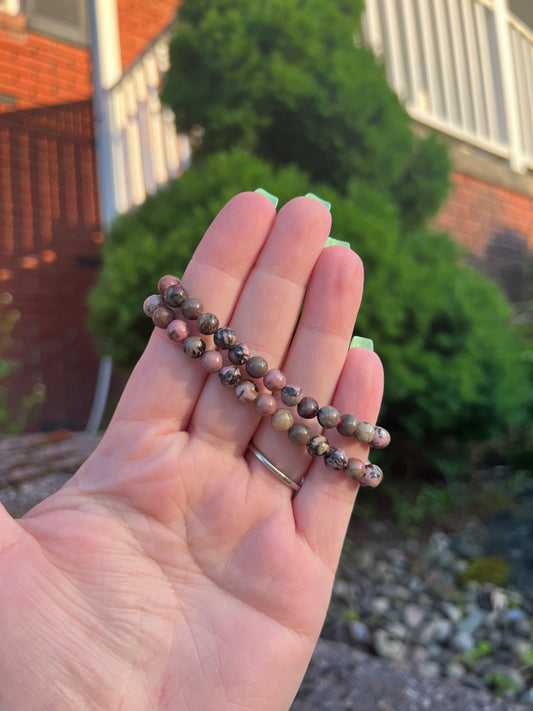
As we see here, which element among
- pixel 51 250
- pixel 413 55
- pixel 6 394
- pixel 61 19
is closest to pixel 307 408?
pixel 6 394

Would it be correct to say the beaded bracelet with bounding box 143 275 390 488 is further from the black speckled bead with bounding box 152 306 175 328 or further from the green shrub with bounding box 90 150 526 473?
the green shrub with bounding box 90 150 526 473

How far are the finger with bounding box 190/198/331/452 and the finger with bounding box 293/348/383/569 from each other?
0.54ft

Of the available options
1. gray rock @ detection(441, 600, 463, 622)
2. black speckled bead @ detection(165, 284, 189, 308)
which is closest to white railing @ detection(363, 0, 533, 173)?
gray rock @ detection(441, 600, 463, 622)

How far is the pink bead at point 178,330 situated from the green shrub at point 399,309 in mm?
1111

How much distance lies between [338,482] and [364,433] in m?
0.12

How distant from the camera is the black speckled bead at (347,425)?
118 centimetres

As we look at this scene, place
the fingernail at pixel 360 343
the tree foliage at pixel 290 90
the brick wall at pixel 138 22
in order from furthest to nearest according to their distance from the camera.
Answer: the brick wall at pixel 138 22 → the tree foliage at pixel 290 90 → the fingernail at pixel 360 343

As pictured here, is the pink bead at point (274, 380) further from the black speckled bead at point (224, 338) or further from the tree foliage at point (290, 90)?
the tree foliage at point (290, 90)

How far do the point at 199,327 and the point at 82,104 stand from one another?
4.32 meters

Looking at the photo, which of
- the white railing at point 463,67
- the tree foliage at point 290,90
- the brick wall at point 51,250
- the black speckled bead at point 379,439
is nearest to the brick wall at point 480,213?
the white railing at point 463,67

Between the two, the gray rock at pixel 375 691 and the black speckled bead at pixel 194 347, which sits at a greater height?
the black speckled bead at pixel 194 347

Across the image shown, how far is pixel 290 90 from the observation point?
2576 mm

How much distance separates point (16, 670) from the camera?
2.88 feet

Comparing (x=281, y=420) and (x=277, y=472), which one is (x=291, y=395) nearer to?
(x=281, y=420)
